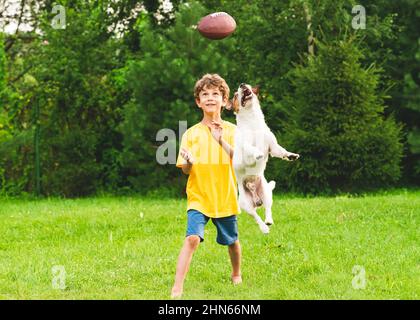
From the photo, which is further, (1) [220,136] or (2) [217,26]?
(2) [217,26]

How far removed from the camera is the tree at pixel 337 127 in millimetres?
12680

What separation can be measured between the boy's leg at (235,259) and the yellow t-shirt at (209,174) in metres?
0.42

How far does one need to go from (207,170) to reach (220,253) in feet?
6.84

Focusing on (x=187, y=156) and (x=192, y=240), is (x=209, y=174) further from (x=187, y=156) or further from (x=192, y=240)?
(x=192, y=240)

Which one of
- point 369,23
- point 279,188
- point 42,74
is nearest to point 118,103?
point 42,74

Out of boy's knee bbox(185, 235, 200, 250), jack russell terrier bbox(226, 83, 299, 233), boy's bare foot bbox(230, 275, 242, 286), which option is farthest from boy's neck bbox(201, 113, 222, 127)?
boy's bare foot bbox(230, 275, 242, 286)

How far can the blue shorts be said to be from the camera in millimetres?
5230

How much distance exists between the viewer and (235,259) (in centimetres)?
575

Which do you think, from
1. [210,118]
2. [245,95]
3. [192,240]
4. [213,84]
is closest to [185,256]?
[192,240]

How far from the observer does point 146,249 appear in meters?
7.43

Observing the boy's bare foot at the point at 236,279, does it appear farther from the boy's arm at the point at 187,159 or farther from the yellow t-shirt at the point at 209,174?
the boy's arm at the point at 187,159

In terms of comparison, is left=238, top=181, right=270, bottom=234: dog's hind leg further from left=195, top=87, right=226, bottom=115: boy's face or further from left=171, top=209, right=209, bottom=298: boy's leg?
left=195, top=87, right=226, bottom=115: boy's face

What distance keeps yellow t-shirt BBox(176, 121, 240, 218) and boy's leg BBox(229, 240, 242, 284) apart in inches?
16.5
